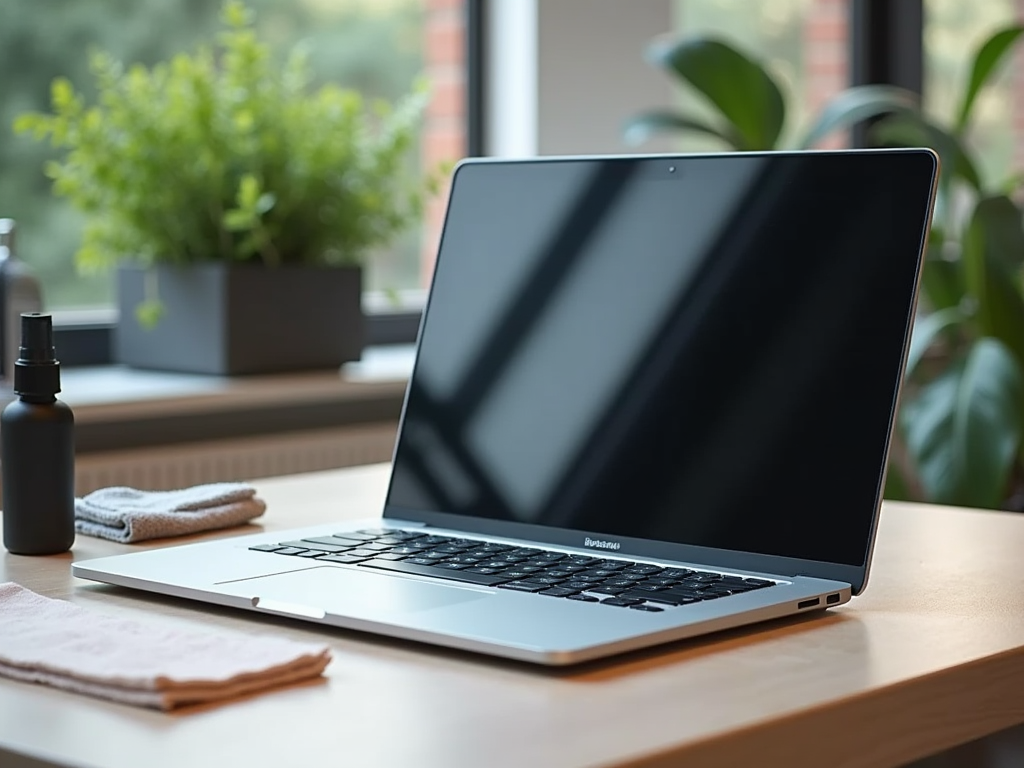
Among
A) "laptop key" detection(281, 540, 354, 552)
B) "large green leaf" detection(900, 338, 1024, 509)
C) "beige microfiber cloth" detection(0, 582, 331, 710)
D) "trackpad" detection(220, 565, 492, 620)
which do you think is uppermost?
"laptop key" detection(281, 540, 354, 552)

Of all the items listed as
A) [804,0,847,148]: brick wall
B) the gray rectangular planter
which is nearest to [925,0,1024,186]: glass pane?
[804,0,847,148]: brick wall

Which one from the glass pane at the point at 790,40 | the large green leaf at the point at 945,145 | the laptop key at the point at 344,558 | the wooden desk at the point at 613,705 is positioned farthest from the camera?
the glass pane at the point at 790,40

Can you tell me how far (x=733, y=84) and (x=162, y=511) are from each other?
195cm

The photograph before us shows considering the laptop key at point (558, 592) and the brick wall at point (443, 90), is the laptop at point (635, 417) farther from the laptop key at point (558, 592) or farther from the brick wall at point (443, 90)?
the brick wall at point (443, 90)

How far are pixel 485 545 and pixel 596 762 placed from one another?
0.41 meters

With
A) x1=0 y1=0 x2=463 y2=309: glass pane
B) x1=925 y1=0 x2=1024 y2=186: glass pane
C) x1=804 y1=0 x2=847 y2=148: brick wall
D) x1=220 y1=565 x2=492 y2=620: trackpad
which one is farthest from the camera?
x1=925 y1=0 x2=1024 y2=186: glass pane

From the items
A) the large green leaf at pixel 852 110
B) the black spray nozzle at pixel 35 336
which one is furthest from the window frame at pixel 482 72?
the black spray nozzle at pixel 35 336

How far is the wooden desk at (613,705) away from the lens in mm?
628

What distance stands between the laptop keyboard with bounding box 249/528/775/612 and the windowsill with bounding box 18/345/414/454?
118 cm

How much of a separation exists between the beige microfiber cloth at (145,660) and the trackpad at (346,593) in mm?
58

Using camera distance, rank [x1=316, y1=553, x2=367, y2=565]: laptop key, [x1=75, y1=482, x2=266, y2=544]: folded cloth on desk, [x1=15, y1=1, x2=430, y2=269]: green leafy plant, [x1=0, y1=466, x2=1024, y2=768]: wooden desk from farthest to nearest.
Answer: [x1=15, y1=1, x2=430, y2=269]: green leafy plant, [x1=75, y1=482, x2=266, y2=544]: folded cloth on desk, [x1=316, y1=553, x2=367, y2=565]: laptop key, [x1=0, y1=466, x2=1024, y2=768]: wooden desk

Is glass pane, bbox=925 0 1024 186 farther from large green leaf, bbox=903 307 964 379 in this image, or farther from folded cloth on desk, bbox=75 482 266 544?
folded cloth on desk, bbox=75 482 266 544

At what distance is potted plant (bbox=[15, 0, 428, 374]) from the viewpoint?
2.36 meters

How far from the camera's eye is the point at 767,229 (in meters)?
0.99
